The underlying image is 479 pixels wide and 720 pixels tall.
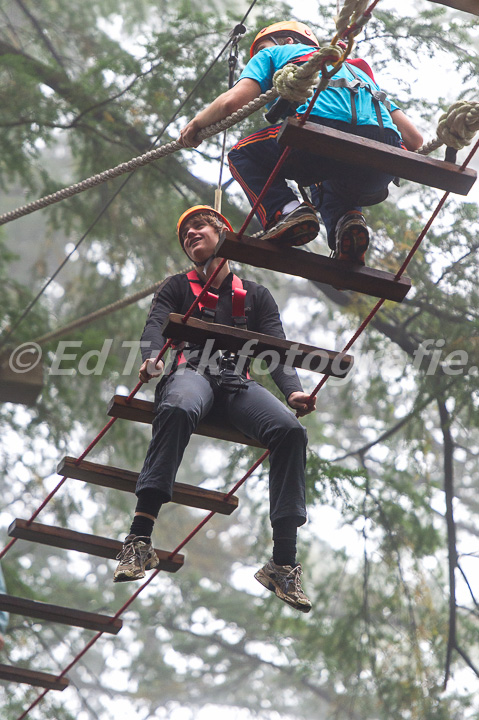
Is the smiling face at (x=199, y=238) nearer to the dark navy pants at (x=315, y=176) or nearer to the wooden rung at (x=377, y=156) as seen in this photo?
the dark navy pants at (x=315, y=176)

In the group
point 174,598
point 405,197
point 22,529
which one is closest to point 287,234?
point 22,529

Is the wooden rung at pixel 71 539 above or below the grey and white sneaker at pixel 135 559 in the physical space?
above

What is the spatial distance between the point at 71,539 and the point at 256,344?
1503 mm

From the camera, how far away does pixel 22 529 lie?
3953 millimetres

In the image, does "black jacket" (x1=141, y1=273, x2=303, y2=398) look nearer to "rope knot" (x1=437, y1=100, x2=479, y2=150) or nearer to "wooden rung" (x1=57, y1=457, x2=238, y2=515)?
"wooden rung" (x1=57, y1=457, x2=238, y2=515)

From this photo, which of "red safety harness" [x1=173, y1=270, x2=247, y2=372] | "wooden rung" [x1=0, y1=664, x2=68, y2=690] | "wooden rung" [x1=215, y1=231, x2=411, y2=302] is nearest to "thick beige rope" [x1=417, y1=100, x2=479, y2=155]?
"wooden rung" [x1=215, y1=231, x2=411, y2=302]

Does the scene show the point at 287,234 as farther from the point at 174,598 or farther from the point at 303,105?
the point at 174,598

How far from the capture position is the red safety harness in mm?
3301

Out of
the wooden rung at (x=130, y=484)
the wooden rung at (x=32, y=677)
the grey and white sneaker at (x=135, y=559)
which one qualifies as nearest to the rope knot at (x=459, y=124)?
the grey and white sneaker at (x=135, y=559)

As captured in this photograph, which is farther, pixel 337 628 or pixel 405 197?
pixel 337 628

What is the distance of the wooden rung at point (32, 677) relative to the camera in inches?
176

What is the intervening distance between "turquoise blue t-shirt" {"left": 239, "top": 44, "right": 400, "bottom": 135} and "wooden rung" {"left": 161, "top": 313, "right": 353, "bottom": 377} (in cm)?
82

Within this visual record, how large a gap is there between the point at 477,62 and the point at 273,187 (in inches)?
118

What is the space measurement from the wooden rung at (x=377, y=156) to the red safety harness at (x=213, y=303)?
2.75 ft
